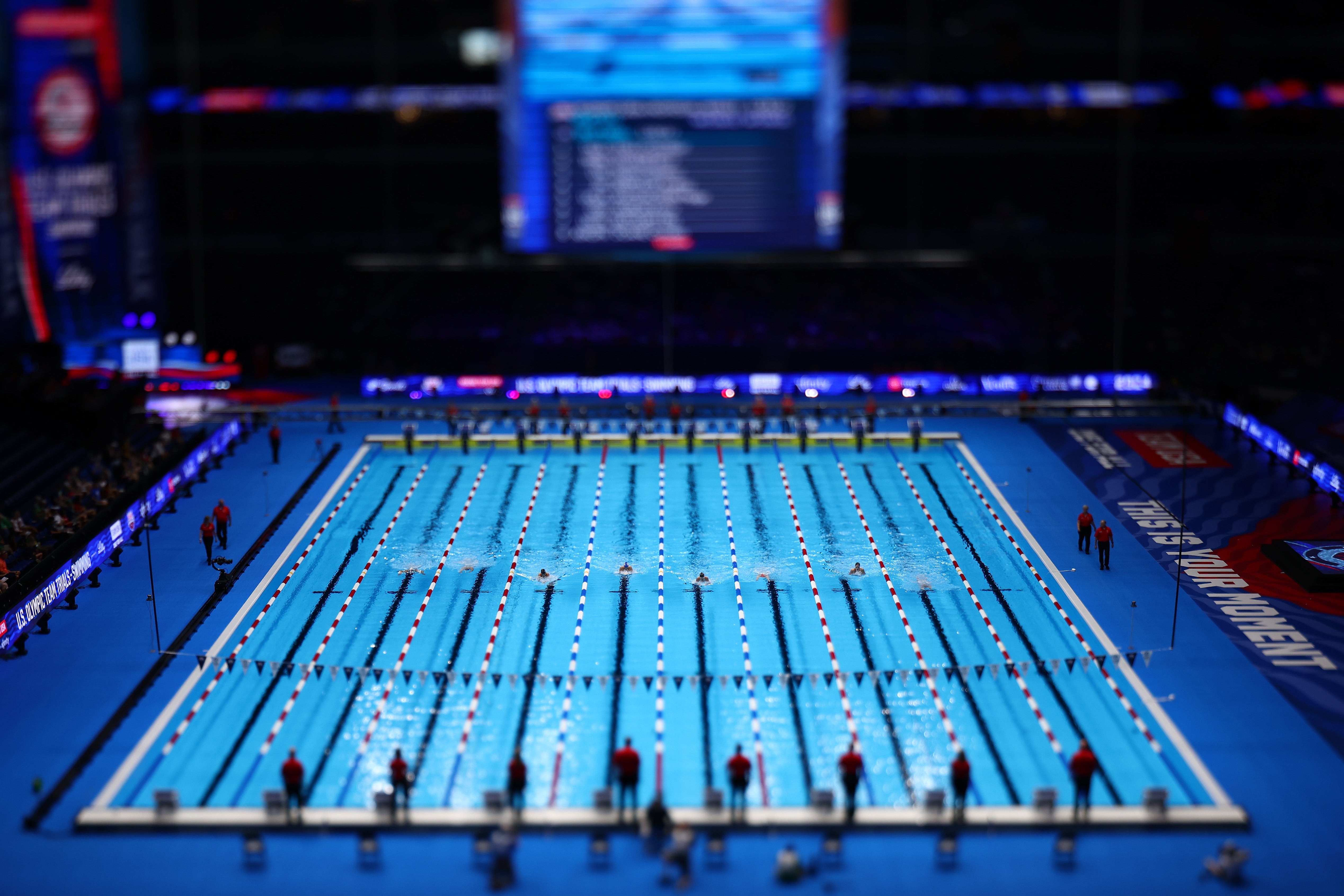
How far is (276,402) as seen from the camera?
39500mm

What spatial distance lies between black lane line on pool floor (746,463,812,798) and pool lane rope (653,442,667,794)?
189 centimetres

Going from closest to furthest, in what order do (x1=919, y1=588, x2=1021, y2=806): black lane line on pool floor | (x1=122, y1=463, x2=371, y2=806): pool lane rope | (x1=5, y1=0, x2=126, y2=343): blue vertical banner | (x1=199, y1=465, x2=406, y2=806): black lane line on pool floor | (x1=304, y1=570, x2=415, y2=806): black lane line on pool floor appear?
(x1=919, y1=588, x2=1021, y2=806): black lane line on pool floor < (x1=304, y1=570, x2=415, y2=806): black lane line on pool floor < (x1=122, y1=463, x2=371, y2=806): pool lane rope < (x1=199, y1=465, x2=406, y2=806): black lane line on pool floor < (x1=5, y1=0, x2=126, y2=343): blue vertical banner

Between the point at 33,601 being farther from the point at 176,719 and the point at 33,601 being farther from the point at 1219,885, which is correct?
the point at 1219,885

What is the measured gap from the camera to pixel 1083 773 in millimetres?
16516

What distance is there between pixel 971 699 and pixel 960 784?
3.79 m

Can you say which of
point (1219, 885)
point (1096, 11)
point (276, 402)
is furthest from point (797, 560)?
point (1096, 11)

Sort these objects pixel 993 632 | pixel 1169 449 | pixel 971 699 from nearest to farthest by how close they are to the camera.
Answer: pixel 971 699
pixel 993 632
pixel 1169 449

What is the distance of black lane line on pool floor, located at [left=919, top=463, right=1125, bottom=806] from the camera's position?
17.9 meters

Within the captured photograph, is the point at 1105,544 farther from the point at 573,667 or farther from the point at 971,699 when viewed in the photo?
the point at 573,667

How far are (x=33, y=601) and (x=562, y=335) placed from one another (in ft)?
77.9

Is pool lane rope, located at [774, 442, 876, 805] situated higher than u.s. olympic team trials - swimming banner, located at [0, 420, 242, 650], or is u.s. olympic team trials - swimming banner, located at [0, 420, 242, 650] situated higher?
u.s. olympic team trials - swimming banner, located at [0, 420, 242, 650]

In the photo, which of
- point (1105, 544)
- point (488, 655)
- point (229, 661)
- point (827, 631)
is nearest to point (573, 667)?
point (488, 655)

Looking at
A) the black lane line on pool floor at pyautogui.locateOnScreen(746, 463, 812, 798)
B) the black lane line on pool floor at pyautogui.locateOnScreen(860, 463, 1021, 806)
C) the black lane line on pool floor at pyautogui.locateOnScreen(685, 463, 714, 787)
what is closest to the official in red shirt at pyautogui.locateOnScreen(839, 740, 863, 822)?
the black lane line on pool floor at pyautogui.locateOnScreen(746, 463, 812, 798)

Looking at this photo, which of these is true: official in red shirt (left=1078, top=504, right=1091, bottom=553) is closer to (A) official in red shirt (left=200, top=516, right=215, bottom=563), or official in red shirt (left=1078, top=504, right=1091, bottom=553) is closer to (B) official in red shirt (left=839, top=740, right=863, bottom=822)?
(B) official in red shirt (left=839, top=740, right=863, bottom=822)
